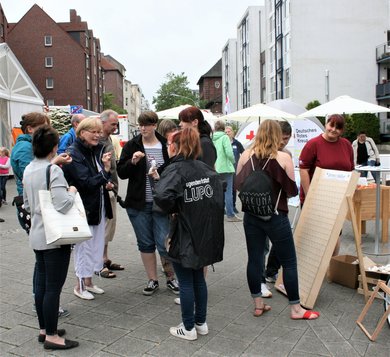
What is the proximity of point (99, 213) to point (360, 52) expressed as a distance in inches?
1650

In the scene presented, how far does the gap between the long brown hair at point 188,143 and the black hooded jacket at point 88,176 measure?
1.09m

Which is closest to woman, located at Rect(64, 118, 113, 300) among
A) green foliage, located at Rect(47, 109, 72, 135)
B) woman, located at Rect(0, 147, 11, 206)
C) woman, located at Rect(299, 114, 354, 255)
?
woman, located at Rect(299, 114, 354, 255)

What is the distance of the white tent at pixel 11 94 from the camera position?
65.8 feet

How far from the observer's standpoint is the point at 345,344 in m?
3.79

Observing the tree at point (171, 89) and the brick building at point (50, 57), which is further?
the tree at point (171, 89)

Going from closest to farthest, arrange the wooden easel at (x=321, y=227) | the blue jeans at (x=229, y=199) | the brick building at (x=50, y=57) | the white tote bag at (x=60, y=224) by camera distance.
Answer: the white tote bag at (x=60, y=224) < the wooden easel at (x=321, y=227) < the blue jeans at (x=229, y=199) < the brick building at (x=50, y=57)

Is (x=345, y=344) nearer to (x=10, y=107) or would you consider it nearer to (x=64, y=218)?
(x=64, y=218)

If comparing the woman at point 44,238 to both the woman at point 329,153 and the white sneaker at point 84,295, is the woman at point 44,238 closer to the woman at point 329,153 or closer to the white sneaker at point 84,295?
the white sneaker at point 84,295

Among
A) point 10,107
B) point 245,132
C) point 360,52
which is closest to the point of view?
point 245,132

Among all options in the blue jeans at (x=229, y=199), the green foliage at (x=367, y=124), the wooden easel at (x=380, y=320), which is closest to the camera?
the wooden easel at (x=380, y=320)

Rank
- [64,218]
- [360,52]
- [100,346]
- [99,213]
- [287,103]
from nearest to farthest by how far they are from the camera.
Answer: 1. [64,218]
2. [100,346]
3. [99,213]
4. [287,103]
5. [360,52]

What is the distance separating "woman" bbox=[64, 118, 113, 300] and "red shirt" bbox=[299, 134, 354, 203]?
232cm

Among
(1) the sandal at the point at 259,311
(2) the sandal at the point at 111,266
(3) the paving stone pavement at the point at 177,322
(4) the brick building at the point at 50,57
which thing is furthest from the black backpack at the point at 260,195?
(4) the brick building at the point at 50,57

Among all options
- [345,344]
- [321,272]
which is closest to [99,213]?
[321,272]
